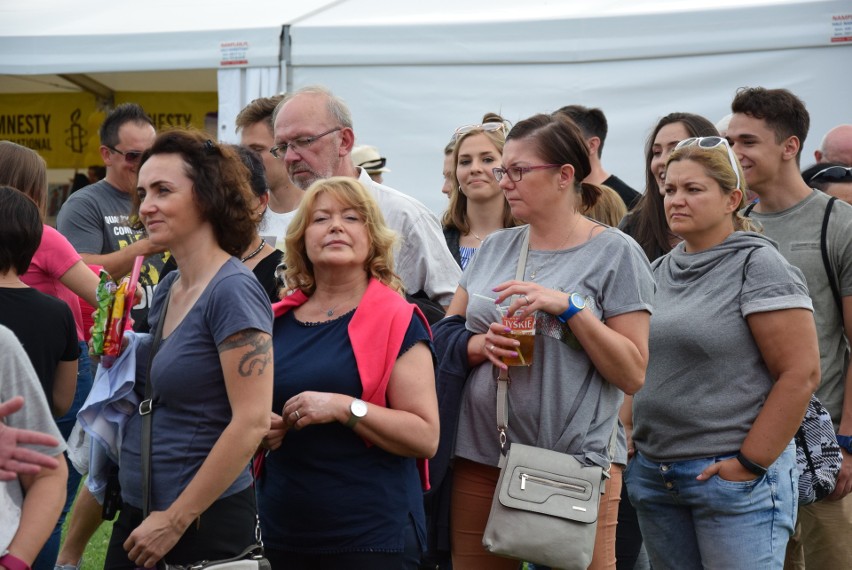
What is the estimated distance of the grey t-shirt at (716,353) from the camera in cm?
341

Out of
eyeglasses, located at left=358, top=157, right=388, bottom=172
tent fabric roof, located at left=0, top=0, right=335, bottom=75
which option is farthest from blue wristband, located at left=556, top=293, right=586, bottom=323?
tent fabric roof, located at left=0, top=0, right=335, bottom=75

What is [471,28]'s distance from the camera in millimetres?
7711

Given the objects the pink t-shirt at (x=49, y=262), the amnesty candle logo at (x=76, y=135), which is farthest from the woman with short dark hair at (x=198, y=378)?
the amnesty candle logo at (x=76, y=135)

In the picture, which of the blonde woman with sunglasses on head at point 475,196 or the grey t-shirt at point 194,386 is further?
the blonde woman with sunglasses on head at point 475,196

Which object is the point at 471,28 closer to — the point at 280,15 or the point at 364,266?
the point at 280,15

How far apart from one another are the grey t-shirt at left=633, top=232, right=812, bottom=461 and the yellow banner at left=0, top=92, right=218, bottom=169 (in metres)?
7.34

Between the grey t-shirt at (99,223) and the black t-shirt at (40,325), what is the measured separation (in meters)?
1.33

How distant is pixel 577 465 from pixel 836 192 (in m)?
2.63

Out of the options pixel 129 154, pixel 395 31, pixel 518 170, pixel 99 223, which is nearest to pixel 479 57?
pixel 395 31

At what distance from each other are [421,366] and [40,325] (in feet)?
4.88

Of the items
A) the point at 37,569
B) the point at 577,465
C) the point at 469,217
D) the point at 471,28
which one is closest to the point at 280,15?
the point at 471,28

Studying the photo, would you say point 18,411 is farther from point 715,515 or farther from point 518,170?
point 715,515

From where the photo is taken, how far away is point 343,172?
4164 millimetres

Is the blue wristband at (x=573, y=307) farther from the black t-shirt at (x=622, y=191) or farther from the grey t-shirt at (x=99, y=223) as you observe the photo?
the grey t-shirt at (x=99, y=223)
